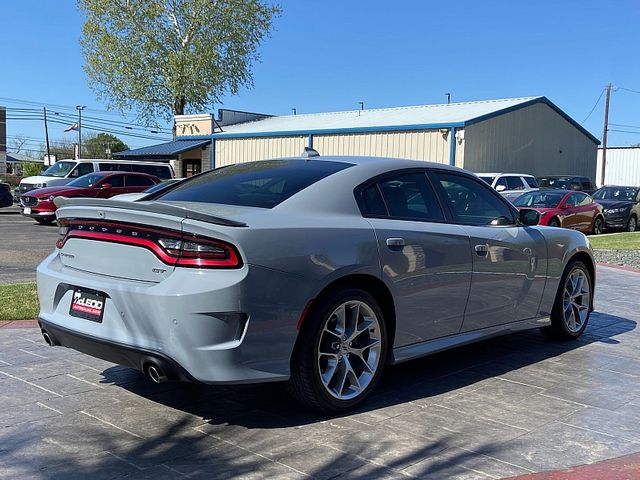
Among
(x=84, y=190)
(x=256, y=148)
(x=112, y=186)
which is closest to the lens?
(x=84, y=190)

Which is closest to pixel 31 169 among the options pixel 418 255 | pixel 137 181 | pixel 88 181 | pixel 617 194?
pixel 137 181

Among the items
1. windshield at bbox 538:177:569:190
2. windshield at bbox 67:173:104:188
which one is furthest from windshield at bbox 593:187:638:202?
windshield at bbox 67:173:104:188

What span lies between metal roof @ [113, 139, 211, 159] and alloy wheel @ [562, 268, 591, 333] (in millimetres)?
32911

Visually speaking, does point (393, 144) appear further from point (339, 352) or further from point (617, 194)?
point (339, 352)

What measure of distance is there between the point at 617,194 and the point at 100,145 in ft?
263

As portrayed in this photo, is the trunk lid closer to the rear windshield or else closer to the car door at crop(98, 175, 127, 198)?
the rear windshield

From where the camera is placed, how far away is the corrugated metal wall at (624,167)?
53062 mm

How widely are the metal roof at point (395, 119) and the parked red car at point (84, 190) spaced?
10823mm

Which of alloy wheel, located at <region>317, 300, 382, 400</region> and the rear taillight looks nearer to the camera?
the rear taillight

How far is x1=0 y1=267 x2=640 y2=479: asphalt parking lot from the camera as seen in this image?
11.4ft

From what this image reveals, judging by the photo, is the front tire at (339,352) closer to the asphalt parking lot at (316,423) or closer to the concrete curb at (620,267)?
the asphalt parking lot at (316,423)

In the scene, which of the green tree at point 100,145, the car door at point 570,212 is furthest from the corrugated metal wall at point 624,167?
the green tree at point 100,145

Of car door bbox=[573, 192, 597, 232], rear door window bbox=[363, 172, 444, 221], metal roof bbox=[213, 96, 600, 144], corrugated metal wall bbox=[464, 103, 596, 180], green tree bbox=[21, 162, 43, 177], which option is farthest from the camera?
green tree bbox=[21, 162, 43, 177]

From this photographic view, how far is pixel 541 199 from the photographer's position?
64.6 ft
